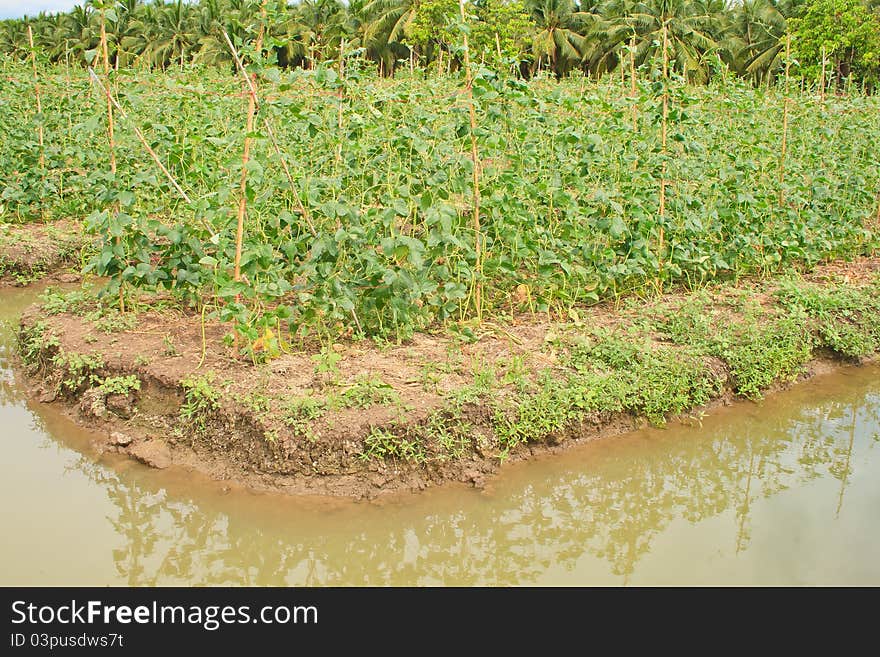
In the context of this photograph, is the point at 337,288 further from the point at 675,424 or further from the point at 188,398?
the point at 675,424

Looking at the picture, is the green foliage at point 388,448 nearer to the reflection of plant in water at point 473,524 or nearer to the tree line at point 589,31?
the reflection of plant in water at point 473,524

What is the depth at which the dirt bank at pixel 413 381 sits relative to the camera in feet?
12.5

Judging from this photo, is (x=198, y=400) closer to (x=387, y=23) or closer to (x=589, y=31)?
(x=387, y=23)

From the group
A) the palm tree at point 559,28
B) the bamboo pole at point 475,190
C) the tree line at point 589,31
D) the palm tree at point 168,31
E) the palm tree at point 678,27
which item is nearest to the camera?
the bamboo pole at point 475,190

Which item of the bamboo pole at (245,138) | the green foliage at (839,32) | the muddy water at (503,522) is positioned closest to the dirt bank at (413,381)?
the muddy water at (503,522)

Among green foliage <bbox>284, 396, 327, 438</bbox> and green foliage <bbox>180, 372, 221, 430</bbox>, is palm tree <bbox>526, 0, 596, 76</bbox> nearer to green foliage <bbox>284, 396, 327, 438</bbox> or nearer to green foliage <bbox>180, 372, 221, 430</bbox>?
green foliage <bbox>180, 372, 221, 430</bbox>

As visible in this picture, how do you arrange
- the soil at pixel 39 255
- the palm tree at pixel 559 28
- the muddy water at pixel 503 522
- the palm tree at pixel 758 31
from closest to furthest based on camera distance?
the muddy water at pixel 503 522 → the soil at pixel 39 255 → the palm tree at pixel 758 31 → the palm tree at pixel 559 28

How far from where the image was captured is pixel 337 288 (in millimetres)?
4477

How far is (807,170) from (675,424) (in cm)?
345

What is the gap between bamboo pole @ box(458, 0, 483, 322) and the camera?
4.64 metres

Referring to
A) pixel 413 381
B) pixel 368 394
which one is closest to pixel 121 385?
pixel 368 394

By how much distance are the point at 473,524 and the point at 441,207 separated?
5.97 feet

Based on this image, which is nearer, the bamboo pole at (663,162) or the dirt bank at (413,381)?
the dirt bank at (413,381)

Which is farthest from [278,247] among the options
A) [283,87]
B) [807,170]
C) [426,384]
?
[807,170]
